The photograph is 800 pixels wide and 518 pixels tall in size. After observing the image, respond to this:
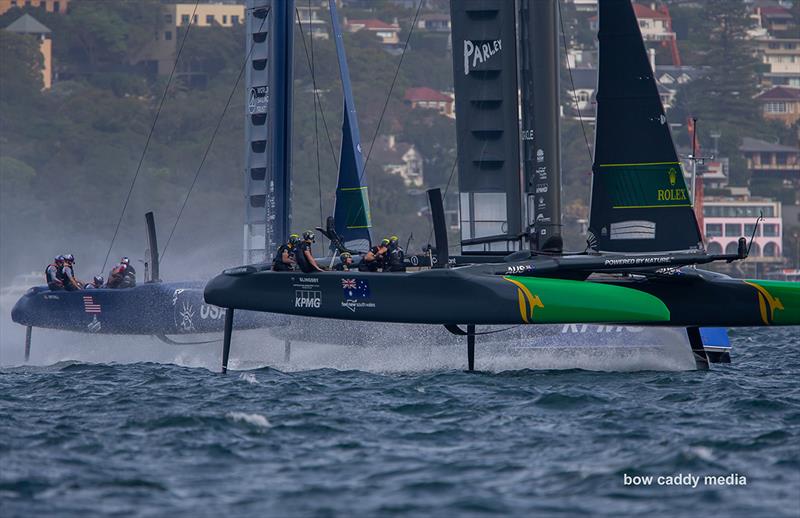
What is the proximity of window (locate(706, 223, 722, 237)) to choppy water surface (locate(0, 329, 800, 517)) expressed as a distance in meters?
72.9

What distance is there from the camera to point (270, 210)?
2247 cm

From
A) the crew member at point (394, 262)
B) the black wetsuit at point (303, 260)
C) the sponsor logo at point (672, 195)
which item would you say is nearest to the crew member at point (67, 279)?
the black wetsuit at point (303, 260)

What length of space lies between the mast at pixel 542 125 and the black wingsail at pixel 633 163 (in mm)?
1531

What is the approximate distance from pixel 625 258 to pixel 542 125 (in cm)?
278

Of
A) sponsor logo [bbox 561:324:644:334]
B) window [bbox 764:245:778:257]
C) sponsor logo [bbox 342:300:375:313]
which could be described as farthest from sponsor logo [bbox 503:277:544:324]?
window [bbox 764:245:778:257]

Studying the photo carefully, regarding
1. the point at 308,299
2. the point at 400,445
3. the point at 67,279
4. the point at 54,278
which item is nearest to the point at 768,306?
the point at 308,299

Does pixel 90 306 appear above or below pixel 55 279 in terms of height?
below

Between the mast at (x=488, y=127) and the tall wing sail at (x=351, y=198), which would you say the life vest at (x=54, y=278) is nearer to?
the tall wing sail at (x=351, y=198)

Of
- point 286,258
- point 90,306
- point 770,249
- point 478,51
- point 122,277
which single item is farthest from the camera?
point 770,249

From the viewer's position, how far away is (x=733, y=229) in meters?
89.3

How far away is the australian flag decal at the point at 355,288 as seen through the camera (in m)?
16.5

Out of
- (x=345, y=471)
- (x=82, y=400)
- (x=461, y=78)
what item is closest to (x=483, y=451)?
(x=345, y=471)

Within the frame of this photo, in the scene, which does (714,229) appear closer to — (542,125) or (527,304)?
(542,125)

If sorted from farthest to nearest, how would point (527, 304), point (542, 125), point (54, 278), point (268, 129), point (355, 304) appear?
point (268, 129), point (54, 278), point (542, 125), point (355, 304), point (527, 304)
